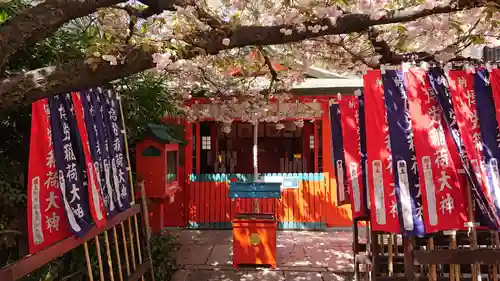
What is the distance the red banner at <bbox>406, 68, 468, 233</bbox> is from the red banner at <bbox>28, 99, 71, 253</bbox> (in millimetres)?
3405

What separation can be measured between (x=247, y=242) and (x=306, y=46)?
3731mm

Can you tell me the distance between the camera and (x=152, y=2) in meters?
3.39

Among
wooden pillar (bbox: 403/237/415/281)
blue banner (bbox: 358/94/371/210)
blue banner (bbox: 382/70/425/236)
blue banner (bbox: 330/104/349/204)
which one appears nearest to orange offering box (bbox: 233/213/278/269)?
blue banner (bbox: 330/104/349/204)

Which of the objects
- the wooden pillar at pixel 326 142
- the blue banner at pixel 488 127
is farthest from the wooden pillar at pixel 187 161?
the blue banner at pixel 488 127

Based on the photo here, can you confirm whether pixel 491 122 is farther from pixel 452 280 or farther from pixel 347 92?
pixel 347 92

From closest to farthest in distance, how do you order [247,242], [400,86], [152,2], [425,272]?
[152,2], [400,86], [425,272], [247,242]

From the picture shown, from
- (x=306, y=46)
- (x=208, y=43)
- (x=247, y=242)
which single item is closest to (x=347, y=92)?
(x=306, y=46)

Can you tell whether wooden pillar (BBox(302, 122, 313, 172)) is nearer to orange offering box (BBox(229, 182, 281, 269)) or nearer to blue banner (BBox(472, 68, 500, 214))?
orange offering box (BBox(229, 182, 281, 269))

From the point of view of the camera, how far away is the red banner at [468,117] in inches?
149

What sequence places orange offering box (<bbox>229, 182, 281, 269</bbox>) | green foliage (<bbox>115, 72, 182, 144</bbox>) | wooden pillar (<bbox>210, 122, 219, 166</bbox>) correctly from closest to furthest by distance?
green foliage (<bbox>115, 72, 182, 144</bbox>)
orange offering box (<bbox>229, 182, 281, 269</bbox>)
wooden pillar (<bbox>210, 122, 219, 166</bbox>)

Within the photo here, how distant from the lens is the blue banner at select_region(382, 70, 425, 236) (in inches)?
147

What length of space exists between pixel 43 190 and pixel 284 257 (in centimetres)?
576

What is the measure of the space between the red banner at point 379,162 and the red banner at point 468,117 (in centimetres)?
69

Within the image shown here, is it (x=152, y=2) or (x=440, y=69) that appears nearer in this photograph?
(x=152, y=2)
